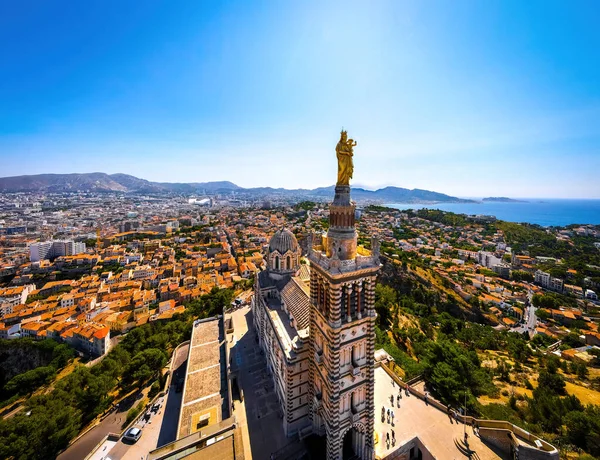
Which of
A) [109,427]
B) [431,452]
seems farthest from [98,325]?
[431,452]

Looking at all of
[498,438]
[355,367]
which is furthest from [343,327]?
[498,438]

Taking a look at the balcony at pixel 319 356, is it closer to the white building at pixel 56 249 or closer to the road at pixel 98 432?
the road at pixel 98 432

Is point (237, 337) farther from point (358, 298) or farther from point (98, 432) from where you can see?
point (358, 298)

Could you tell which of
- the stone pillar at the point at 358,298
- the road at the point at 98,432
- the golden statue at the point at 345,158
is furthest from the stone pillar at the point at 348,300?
the road at the point at 98,432

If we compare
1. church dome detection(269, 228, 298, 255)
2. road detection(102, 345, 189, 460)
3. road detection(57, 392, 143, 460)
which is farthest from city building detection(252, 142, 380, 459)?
road detection(57, 392, 143, 460)

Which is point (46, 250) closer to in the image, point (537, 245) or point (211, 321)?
point (211, 321)

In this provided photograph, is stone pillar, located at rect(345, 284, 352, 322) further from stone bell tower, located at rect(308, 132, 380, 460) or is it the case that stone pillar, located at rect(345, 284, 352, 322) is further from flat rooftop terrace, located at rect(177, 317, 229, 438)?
flat rooftop terrace, located at rect(177, 317, 229, 438)
